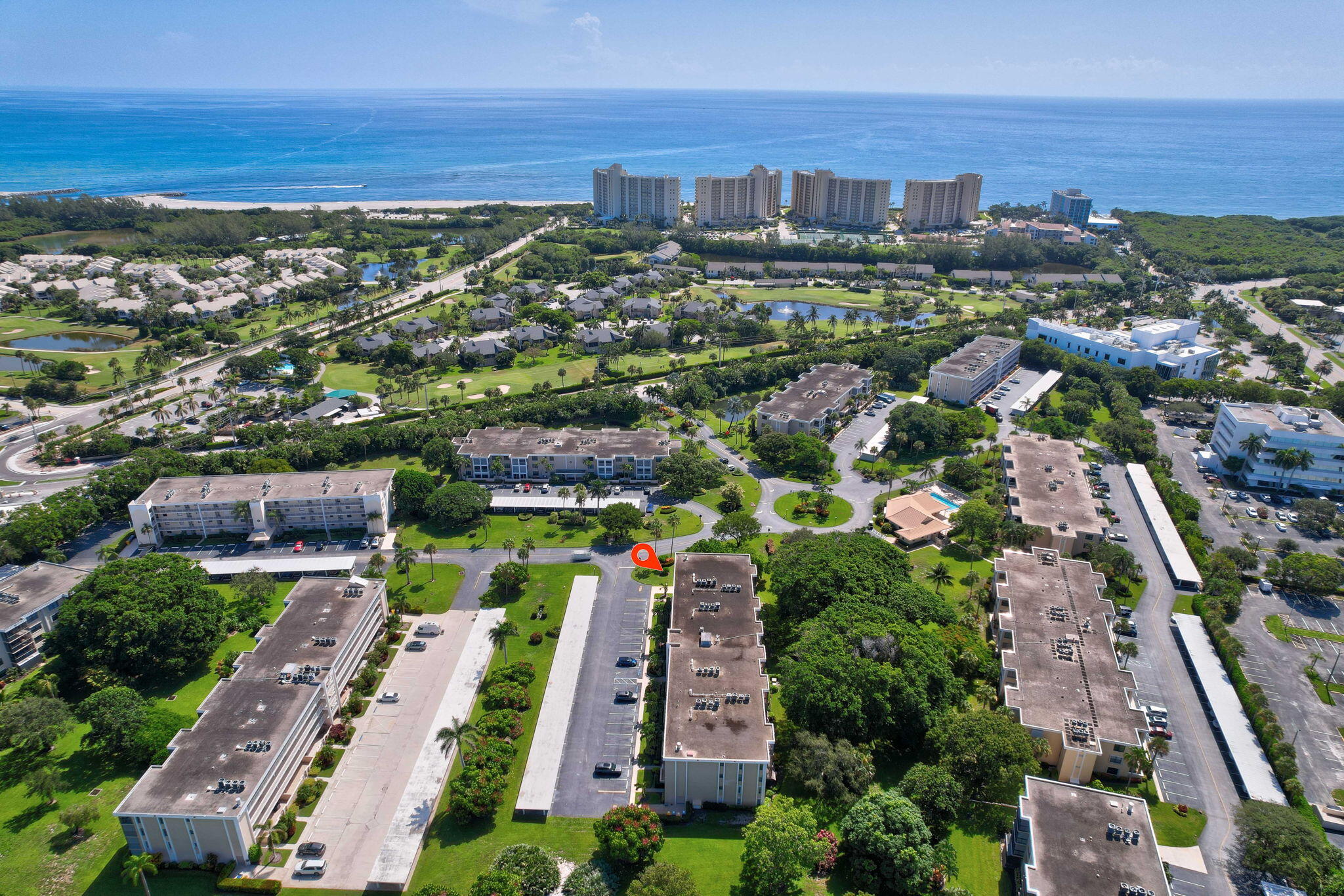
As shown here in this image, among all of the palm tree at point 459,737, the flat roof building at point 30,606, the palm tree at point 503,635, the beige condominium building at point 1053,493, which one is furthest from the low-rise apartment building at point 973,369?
the flat roof building at point 30,606

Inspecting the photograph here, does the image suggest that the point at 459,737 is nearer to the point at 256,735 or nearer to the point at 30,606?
the point at 256,735

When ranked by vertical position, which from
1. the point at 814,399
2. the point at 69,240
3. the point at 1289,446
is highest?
the point at 69,240

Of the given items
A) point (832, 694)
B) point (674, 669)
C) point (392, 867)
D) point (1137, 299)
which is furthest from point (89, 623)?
point (1137, 299)

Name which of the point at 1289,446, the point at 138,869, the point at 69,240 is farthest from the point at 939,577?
the point at 69,240

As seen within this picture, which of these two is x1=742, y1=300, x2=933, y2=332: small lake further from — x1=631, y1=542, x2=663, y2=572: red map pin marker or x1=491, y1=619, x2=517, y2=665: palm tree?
x1=491, y1=619, x2=517, y2=665: palm tree

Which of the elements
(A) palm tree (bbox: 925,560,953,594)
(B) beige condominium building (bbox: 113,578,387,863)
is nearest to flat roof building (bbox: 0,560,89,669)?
(B) beige condominium building (bbox: 113,578,387,863)

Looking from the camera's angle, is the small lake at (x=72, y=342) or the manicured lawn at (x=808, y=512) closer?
the manicured lawn at (x=808, y=512)

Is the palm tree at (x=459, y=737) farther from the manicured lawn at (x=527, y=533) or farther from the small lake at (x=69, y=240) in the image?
the small lake at (x=69, y=240)
